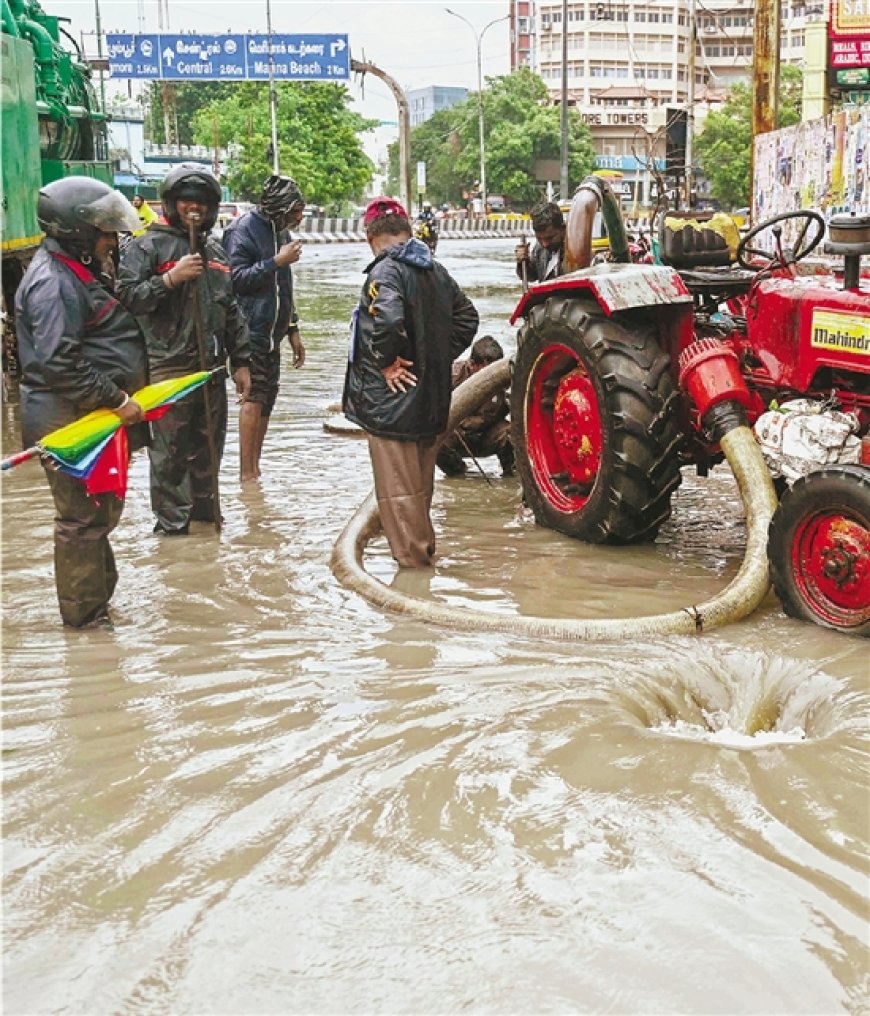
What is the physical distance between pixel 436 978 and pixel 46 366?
3201 millimetres

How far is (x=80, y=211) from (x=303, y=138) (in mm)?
61872

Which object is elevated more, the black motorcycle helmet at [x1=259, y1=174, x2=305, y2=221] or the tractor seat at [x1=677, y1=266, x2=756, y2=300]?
the black motorcycle helmet at [x1=259, y1=174, x2=305, y2=221]

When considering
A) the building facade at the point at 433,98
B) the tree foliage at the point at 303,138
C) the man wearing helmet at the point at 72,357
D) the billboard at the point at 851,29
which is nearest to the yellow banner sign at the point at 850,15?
the billboard at the point at 851,29

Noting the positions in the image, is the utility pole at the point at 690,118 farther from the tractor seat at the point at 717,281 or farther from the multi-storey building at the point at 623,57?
the multi-storey building at the point at 623,57

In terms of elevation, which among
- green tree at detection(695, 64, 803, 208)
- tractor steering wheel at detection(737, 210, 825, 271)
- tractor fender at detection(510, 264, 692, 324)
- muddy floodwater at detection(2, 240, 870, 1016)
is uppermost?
green tree at detection(695, 64, 803, 208)

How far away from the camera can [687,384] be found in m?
6.07

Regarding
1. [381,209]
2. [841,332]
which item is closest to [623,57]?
[381,209]

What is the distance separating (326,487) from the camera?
27.4 ft

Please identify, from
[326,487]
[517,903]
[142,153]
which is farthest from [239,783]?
[142,153]

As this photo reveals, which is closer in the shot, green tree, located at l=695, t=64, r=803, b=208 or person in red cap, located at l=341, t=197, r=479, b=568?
person in red cap, located at l=341, t=197, r=479, b=568

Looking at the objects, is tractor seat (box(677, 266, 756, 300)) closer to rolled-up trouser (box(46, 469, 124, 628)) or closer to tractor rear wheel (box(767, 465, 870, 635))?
tractor rear wheel (box(767, 465, 870, 635))

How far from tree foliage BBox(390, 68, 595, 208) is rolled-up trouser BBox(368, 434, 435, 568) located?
7855cm

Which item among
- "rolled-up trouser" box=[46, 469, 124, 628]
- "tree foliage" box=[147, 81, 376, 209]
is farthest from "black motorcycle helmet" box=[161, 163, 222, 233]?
"tree foliage" box=[147, 81, 376, 209]

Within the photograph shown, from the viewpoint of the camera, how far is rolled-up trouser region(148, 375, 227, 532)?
6.97 metres
